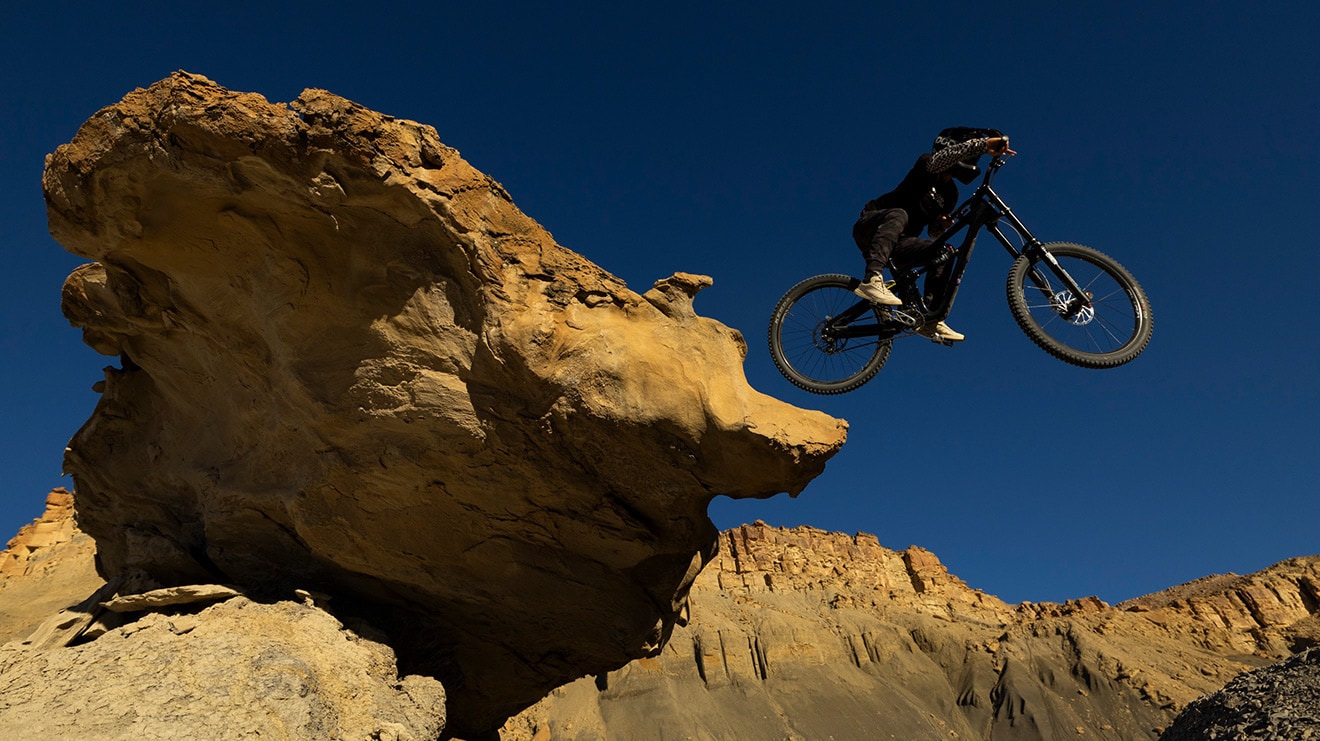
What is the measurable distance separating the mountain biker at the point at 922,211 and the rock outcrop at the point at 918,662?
2581 cm

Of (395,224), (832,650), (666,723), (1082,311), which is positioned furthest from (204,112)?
(832,650)

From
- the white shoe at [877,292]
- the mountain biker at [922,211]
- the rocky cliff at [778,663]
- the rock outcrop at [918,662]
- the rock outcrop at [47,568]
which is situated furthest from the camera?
the rock outcrop at [918,662]

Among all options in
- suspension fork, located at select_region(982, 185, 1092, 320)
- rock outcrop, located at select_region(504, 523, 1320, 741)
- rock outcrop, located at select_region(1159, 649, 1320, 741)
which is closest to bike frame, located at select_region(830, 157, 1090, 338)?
suspension fork, located at select_region(982, 185, 1092, 320)

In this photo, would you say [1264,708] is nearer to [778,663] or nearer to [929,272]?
[929,272]

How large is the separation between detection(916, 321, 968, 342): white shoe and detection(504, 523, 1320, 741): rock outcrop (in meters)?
25.5

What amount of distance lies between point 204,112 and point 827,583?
4941cm

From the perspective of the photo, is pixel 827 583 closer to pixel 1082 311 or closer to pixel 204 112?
pixel 1082 311

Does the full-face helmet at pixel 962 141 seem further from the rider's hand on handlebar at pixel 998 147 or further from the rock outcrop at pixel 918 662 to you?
the rock outcrop at pixel 918 662

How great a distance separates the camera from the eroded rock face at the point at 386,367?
23.9 ft

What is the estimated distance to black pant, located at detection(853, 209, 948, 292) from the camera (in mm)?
9102

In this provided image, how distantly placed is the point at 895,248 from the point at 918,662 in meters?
39.1

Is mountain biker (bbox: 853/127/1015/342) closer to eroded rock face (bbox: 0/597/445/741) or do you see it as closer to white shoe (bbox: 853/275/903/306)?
white shoe (bbox: 853/275/903/306)

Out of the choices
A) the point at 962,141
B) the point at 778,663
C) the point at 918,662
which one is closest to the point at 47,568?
the point at 778,663

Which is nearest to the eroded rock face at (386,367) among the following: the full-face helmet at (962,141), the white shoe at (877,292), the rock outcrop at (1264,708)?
the white shoe at (877,292)
